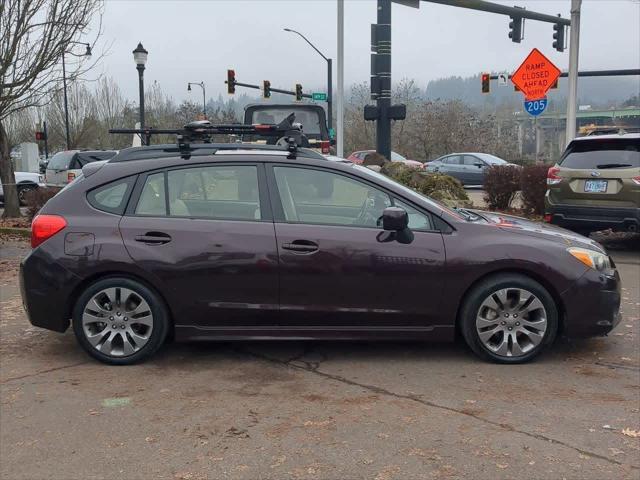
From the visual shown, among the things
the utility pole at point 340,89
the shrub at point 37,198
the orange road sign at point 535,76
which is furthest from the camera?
the utility pole at point 340,89

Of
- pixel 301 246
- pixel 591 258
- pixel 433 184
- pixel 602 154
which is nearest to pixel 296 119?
pixel 433 184

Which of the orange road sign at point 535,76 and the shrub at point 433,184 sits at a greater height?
the orange road sign at point 535,76

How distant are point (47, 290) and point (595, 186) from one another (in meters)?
7.24

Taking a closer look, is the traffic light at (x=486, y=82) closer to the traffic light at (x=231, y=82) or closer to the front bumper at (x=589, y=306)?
the traffic light at (x=231, y=82)

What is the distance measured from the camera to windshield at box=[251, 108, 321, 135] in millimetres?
11823

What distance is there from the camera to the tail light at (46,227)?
4883 millimetres

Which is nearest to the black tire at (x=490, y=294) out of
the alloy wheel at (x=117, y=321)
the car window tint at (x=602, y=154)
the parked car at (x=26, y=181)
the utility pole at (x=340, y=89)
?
the alloy wheel at (x=117, y=321)

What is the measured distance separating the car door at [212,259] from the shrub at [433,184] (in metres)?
8.14

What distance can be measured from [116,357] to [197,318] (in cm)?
68

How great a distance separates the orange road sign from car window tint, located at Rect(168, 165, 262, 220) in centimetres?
1165

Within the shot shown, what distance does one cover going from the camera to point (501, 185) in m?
13.1

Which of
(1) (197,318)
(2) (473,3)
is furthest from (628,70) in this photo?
(1) (197,318)

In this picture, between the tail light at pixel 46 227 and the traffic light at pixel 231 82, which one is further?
the traffic light at pixel 231 82

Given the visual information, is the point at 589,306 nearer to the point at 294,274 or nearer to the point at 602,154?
the point at 294,274
